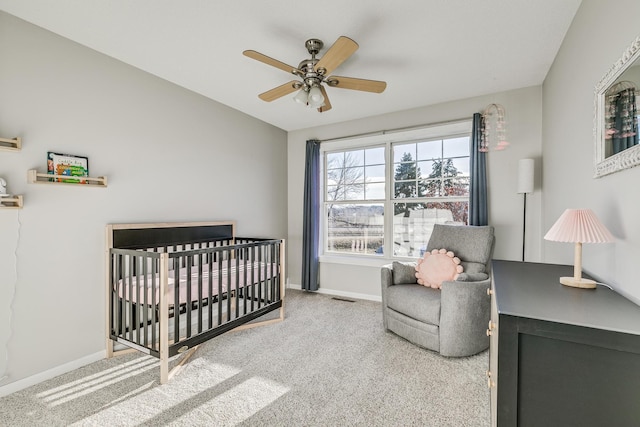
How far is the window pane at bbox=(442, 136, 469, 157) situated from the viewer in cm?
335

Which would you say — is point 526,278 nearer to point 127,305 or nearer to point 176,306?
point 176,306

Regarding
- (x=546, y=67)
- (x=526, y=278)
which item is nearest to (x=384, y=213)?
(x=546, y=67)

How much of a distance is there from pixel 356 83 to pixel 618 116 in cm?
150

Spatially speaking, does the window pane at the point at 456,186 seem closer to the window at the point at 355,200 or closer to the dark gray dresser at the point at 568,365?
the window at the point at 355,200

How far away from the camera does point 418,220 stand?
362 cm

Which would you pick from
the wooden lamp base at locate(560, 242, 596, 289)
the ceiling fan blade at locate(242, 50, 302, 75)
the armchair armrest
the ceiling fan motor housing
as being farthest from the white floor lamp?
the ceiling fan blade at locate(242, 50, 302, 75)

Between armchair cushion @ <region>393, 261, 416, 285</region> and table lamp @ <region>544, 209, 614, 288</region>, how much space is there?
154cm

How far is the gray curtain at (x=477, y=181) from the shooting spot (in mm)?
3055

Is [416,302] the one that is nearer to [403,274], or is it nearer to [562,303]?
[403,274]

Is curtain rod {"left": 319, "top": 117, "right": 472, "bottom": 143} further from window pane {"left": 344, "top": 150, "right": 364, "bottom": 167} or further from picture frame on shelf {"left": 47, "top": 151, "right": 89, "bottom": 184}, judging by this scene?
picture frame on shelf {"left": 47, "top": 151, "right": 89, "bottom": 184}

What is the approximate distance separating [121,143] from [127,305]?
135cm

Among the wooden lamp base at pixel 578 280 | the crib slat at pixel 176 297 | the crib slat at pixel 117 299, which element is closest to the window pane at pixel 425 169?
the wooden lamp base at pixel 578 280

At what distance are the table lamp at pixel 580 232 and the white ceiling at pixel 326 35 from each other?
138 centimetres

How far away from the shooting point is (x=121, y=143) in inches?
98.0
